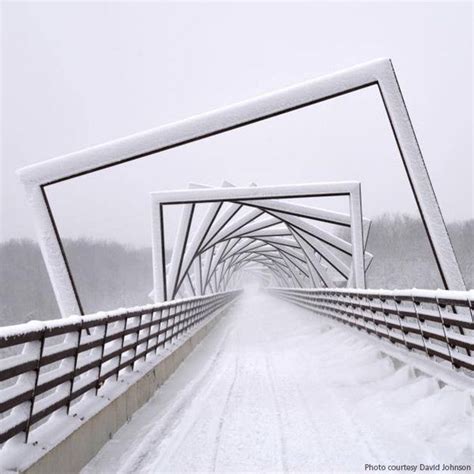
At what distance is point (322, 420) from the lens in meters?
7.11

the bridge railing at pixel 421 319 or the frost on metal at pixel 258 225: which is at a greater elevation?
the frost on metal at pixel 258 225

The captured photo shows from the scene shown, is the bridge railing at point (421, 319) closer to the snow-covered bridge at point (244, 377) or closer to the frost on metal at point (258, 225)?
the snow-covered bridge at point (244, 377)

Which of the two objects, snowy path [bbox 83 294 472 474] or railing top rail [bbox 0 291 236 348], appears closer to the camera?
railing top rail [bbox 0 291 236 348]

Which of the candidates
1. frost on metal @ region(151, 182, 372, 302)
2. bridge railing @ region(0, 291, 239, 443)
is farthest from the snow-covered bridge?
frost on metal @ region(151, 182, 372, 302)

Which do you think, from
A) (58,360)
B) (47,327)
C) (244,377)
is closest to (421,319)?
(244,377)

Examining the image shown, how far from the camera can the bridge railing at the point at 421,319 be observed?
722 cm

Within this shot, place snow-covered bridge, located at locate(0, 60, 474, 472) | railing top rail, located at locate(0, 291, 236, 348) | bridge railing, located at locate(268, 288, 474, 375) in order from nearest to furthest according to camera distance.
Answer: railing top rail, located at locate(0, 291, 236, 348), snow-covered bridge, located at locate(0, 60, 474, 472), bridge railing, located at locate(268, 288, 474, 375)

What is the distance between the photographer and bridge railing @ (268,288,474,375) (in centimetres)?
722

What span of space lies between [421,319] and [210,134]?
26.8 ft

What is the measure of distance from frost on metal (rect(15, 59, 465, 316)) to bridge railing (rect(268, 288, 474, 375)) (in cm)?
276

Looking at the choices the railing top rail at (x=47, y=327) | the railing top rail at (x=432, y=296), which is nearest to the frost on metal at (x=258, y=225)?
the railing top rail at (x=432, y=296)

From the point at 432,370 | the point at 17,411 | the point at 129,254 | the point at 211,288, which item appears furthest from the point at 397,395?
the point at 129,254

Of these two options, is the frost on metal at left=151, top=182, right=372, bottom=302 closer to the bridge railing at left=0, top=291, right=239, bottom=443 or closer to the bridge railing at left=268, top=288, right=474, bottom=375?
the bridge railing at left=268, top=288, right=474, bottom=375

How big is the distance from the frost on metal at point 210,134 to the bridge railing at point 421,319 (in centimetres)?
276
